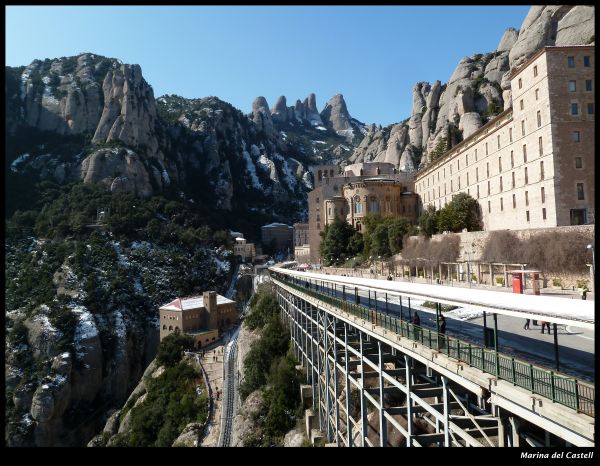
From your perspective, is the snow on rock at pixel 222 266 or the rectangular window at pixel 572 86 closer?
the rectangular window at pixel 572 86

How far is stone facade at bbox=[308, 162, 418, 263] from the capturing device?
190 ft

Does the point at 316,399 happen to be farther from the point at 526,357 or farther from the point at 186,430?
the point at 526,357

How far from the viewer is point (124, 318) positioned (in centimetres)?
5188

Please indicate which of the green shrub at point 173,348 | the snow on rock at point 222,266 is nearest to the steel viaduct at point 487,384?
the green shrub at point 173,348

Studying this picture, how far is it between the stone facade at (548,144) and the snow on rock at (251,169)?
10143 centimetres

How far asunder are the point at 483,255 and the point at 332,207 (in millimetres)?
34148

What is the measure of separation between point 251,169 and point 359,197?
8332 cm

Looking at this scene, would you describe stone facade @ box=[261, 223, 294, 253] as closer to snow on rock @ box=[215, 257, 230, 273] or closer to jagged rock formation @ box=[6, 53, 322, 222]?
jagged rock formation @ box=[6, 53, 322, 222]

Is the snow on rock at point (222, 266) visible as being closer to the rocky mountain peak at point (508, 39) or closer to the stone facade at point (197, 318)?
the stone facade at point (197, 318)

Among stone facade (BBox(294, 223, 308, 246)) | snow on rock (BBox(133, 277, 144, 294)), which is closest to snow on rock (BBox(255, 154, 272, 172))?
stone facade (BBox(294, 223, 308, 246))

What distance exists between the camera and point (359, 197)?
58375mm

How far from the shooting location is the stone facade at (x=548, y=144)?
29188mm

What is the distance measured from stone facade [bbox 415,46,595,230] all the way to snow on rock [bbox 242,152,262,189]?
333 feet

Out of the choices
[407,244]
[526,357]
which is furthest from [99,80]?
[526,357]
